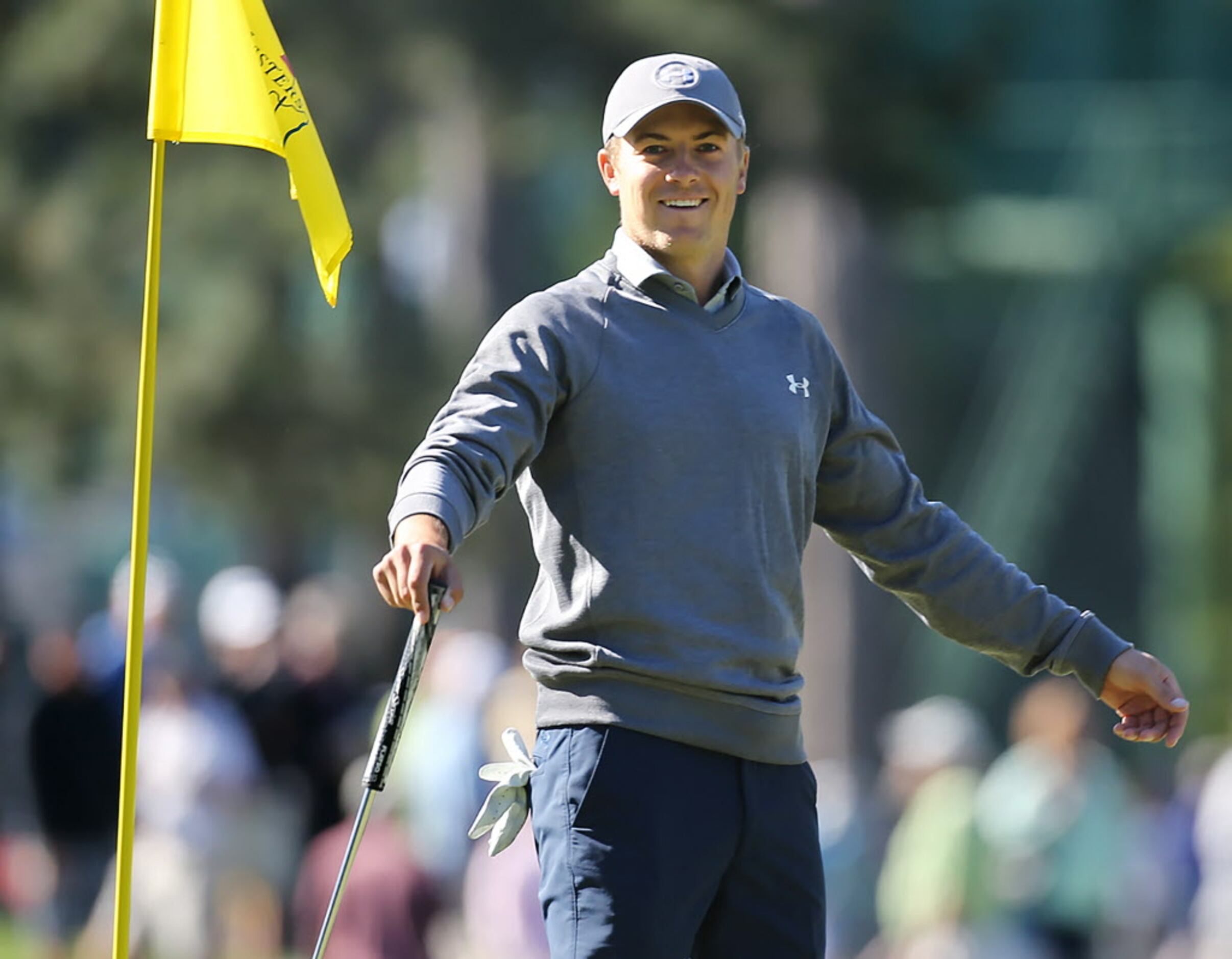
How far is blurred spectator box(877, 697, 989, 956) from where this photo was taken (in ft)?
35.4

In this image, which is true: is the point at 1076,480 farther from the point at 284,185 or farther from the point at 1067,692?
the point at 1067,692

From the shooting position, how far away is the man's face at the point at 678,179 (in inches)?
173

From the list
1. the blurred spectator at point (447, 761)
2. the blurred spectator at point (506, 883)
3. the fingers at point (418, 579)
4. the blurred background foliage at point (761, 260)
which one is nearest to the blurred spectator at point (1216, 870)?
the blurred spectator at point (506, 883)

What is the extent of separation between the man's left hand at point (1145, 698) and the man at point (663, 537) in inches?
26.3

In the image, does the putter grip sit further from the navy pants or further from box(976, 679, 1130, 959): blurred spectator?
box(976, 679, 1130, 959): blurred spectator

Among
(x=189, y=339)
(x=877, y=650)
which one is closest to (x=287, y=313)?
(x=189, y=339)

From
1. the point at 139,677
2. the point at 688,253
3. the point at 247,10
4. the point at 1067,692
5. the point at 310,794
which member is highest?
the point at 247,10

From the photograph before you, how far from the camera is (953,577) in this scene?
4.73m

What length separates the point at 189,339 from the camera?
15734 mm

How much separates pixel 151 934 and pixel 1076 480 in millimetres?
11117

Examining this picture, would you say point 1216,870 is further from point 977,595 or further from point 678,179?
point 678,179

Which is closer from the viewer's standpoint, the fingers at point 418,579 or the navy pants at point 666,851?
the fingers at point 418,579

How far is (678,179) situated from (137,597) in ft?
3.86

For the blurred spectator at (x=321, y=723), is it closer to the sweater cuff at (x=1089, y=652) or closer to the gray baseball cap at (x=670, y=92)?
the sweater cuff at (x=1089, y=652)
